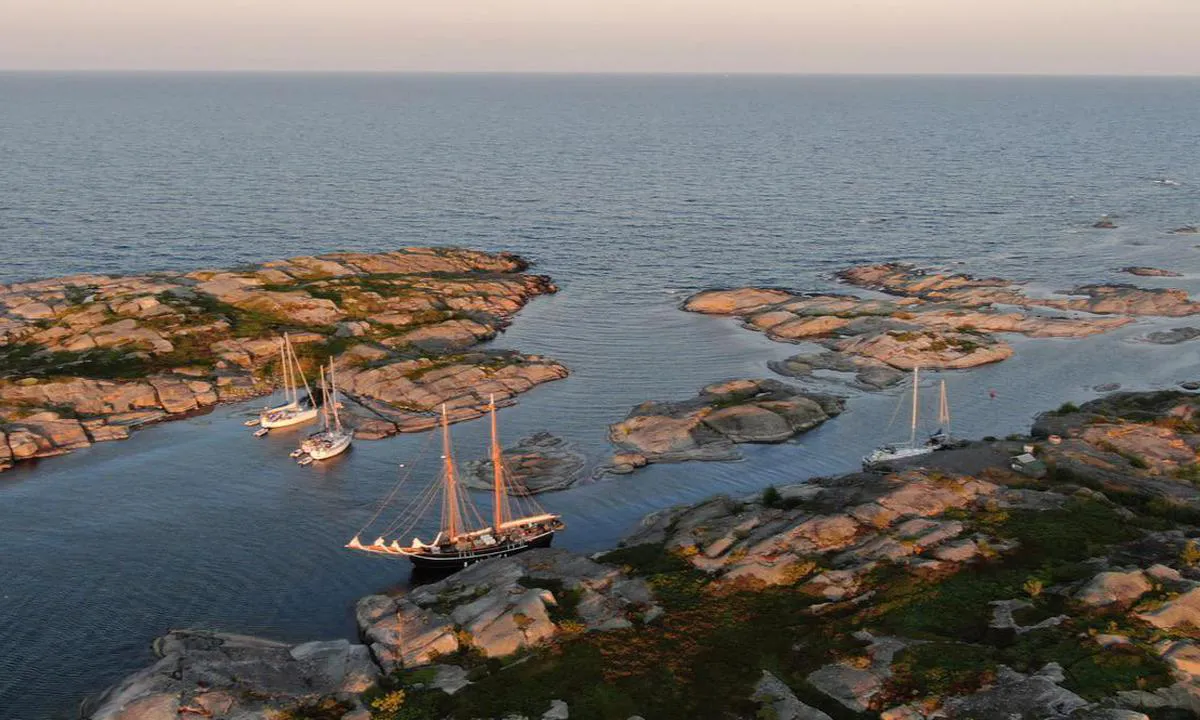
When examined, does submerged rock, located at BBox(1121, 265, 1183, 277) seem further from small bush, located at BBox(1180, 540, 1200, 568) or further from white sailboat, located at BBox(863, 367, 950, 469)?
small bush, located at BBox(1180, 540, 1200, 568)

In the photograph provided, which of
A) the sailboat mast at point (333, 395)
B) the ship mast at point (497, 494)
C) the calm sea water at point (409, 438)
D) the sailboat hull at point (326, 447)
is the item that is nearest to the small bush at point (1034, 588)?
the calm sea water at point (409, 438)

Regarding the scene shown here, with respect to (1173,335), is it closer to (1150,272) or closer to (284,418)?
(1150,272)

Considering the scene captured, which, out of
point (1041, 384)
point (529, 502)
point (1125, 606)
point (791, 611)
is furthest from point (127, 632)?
point (1041, 384)

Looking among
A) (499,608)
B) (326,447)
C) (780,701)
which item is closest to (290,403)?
(326,447)

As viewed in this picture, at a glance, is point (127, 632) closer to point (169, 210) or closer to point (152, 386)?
point (152, 386)

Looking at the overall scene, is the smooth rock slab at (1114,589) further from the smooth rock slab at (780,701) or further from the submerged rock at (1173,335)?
the submerged rock at (1173,335)

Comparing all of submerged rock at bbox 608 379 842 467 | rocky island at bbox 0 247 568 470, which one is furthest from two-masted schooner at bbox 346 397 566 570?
rocky island at bbox 0 247 568 470
